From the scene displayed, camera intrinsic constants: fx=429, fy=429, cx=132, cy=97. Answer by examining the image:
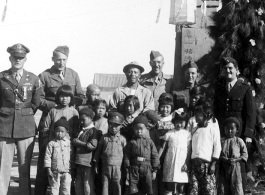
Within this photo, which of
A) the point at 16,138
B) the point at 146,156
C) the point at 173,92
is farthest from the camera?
the point at 173,92

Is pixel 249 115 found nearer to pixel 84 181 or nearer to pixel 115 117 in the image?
pixel 115 117

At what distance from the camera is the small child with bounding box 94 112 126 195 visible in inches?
204

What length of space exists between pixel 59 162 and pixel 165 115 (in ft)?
4.84

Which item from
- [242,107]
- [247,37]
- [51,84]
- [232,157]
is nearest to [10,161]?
[51,84]

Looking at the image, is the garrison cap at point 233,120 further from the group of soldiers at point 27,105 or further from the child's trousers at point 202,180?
the child's trousers at point 202,180

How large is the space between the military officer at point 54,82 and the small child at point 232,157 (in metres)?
2.14

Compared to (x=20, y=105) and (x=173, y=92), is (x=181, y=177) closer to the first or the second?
(x=173, y=92)

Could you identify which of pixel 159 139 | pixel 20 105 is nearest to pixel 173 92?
pixel 159 139

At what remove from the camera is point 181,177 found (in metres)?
5.25

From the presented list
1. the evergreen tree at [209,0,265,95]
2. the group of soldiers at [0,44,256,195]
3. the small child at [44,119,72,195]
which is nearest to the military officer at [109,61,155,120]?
the group of soldiers at [0,44,256,195]

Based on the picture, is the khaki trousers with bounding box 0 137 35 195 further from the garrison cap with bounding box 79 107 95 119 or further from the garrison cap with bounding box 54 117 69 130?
the garrison cap with bounding box 79 107 95 119

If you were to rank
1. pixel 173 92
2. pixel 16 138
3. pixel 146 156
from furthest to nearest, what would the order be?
pixel 173 92 → pixel 16 138 → pixel 146 156

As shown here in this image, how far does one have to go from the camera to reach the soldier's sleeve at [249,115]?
5445 mm

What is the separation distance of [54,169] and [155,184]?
1274mm
